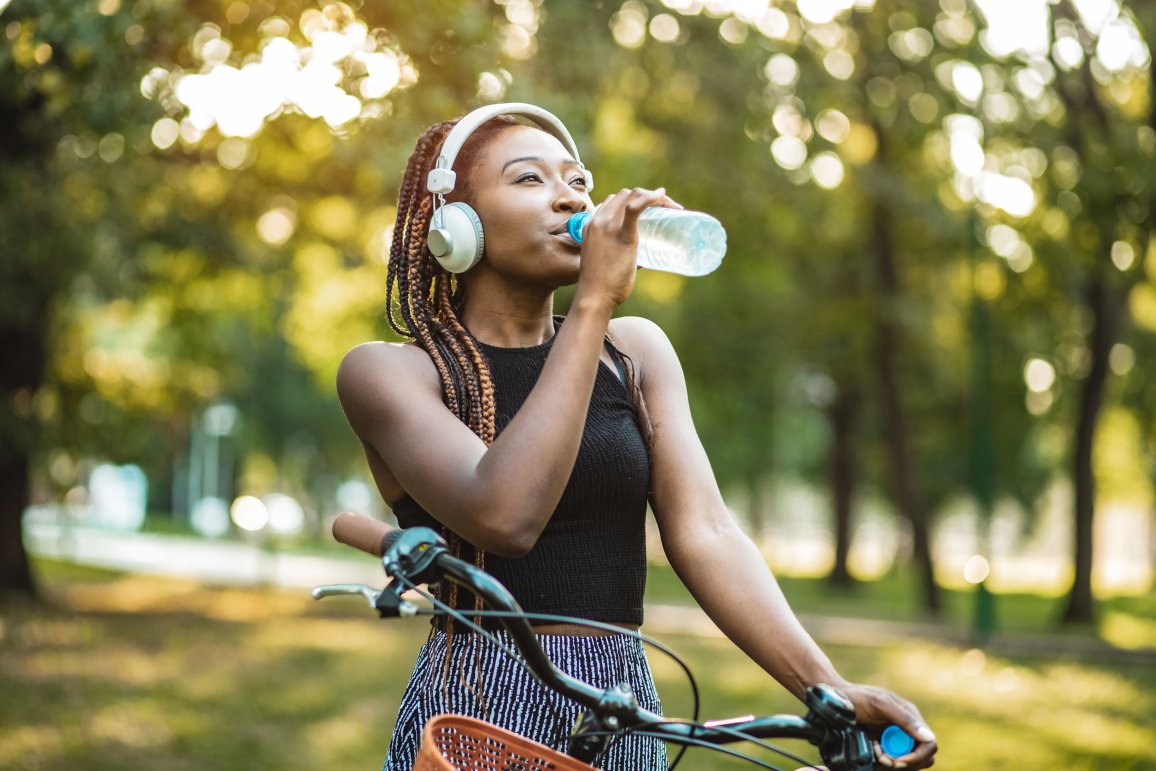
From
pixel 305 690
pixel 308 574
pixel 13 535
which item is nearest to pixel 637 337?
pixel 305 690

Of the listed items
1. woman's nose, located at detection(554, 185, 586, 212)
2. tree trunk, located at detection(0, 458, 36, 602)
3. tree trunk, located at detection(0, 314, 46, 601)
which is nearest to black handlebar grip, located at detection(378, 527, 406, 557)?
woman's nose, located at detection(554, 185, 586, 212)

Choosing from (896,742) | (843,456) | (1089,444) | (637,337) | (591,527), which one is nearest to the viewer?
(896,742)

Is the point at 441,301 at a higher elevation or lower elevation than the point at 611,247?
lower

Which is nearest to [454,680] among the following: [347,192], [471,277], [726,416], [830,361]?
[471,277]

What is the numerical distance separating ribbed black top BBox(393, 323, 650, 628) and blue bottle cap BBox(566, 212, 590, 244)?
0.27 metres

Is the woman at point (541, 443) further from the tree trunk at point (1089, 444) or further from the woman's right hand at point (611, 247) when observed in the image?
the tree trunk at point (1089, 444)

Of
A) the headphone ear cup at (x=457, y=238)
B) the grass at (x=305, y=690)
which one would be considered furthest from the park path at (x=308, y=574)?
the headphone ear cup at (x=457, y=238)

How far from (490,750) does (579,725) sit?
0.47 ft

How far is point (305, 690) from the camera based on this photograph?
1230cm

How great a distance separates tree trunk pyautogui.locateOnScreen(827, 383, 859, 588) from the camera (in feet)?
102

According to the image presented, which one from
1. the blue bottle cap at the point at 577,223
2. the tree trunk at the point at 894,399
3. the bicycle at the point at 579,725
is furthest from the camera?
the tree trunk at the point at 894,399

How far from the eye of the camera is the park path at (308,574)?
1755 centimetres

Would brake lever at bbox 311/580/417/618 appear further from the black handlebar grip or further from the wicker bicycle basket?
the wicker bicycle basket

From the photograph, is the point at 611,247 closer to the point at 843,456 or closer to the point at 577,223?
the point at 577,223
